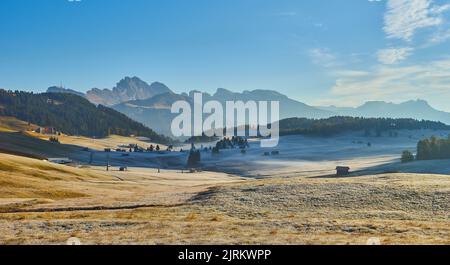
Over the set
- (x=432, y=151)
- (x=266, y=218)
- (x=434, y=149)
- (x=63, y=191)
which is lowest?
(x=63, y=191)

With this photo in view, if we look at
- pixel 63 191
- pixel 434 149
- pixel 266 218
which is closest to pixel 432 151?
pixel 434 149

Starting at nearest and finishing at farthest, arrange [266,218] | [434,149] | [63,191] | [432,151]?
[266,218], [63,191], [432,151], [434,149]

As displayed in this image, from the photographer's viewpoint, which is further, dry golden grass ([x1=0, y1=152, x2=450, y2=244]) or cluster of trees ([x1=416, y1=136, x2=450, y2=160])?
cluster of trees ([x1=416, y1=136, x2=450, y2=160])

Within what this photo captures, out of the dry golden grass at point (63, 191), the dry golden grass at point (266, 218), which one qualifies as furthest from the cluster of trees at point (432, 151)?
the dry golden grass at point (63, 191)

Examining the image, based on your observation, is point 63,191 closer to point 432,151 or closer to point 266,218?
point 266,218

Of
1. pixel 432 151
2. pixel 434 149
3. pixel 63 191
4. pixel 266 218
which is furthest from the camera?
pixel 434 149

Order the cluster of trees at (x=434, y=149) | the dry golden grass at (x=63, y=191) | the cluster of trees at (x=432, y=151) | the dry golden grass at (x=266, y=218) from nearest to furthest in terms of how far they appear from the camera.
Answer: the dry golden grass at (x=266, y=218)
the dry golden grass at (x=63, y=191)
the cluster of trees at (x=432, y=151)
the cluster of trees at (x=434, y=149)

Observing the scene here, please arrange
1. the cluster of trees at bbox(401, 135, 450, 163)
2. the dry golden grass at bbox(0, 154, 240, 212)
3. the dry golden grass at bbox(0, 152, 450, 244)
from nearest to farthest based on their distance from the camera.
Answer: the dry golden grass at bbox(0, 152, 450, 244)
the dry golden grass at bbox(0, 154, 240, 212)
the cluster of trees at bbox(401, 135, 450, 163)

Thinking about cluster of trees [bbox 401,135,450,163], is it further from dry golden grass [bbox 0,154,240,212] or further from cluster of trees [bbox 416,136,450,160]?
dry golden grass [bbox 0,154,240,212]

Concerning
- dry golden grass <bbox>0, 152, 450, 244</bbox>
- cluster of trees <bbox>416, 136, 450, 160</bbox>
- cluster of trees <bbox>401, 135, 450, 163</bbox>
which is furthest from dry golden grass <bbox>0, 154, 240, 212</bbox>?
cluster of trees <bbox>416, 136, 450, 160</bbox>

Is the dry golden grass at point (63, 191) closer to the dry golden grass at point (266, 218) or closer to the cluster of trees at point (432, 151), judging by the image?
the dry golden grass at point (266, 218)

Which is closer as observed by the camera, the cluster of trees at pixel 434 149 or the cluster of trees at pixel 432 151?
the cluster of trees at pixel 432 151
